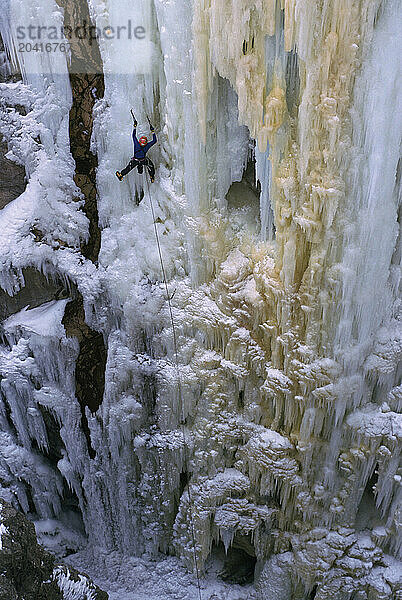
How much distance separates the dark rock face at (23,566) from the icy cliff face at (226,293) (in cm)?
185

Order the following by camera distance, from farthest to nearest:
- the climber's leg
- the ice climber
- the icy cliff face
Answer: the climber's leg → the ice climber → the icy cliff face

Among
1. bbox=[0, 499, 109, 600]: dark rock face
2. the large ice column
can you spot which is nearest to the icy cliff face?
the large ice column

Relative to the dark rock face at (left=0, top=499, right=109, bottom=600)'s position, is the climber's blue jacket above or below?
above

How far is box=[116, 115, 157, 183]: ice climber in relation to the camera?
5566 mm

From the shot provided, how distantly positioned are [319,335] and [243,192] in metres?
1.96

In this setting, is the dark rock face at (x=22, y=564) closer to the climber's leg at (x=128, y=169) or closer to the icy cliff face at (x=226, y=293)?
the icy cliff face at (x=226, y=293)

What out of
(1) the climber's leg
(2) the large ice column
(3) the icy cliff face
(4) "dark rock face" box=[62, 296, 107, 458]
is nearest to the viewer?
(2) the large ice column

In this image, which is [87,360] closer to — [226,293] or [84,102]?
[226,293]

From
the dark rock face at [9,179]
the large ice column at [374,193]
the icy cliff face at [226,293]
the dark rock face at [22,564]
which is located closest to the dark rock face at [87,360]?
the icy cliff face at [226,293]

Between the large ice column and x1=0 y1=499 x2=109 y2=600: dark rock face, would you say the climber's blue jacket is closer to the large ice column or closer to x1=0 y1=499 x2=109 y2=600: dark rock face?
the large ice column

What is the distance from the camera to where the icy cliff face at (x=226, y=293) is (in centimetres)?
465

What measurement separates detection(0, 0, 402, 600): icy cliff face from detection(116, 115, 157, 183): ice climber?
0.16 m

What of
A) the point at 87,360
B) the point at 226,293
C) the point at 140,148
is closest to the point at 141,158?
the point at 140,148

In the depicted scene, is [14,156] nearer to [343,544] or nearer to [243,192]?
[243,192]
